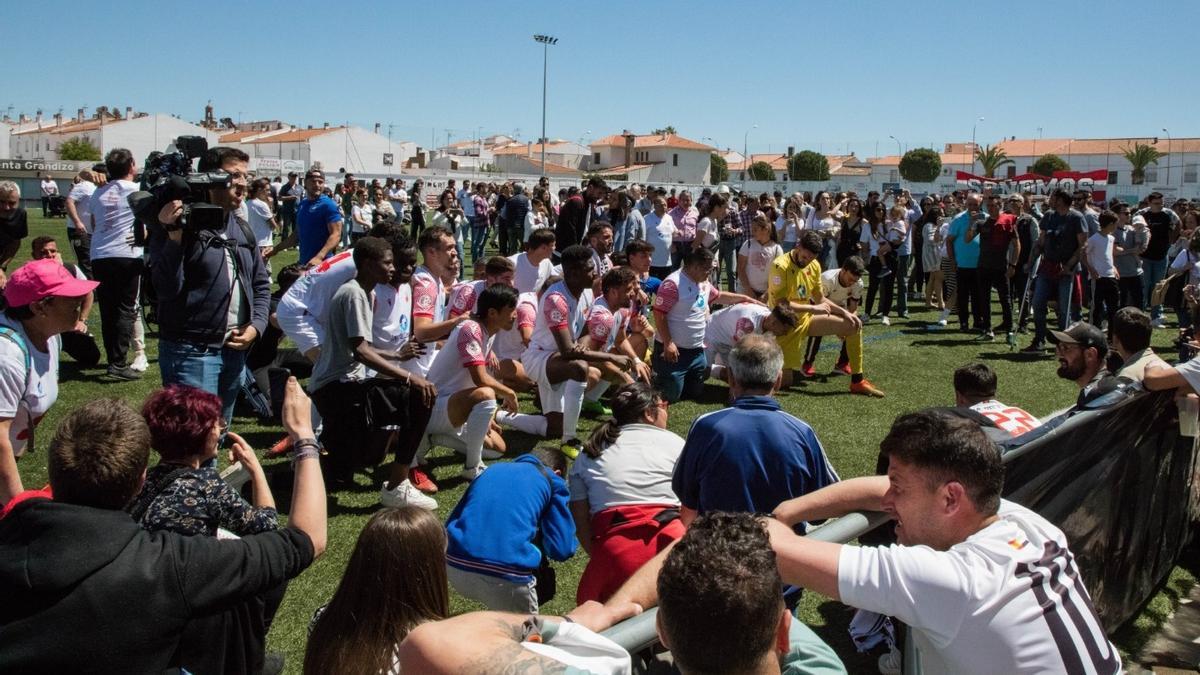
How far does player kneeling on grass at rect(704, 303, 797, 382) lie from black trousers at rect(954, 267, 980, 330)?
16.3 ft

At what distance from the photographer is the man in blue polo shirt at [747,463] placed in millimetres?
3514

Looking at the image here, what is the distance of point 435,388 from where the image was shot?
20.2 feet

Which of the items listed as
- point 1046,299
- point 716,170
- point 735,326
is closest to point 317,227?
point 735,326

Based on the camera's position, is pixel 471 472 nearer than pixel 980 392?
No

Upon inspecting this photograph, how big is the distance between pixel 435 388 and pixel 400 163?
88753 millimetres

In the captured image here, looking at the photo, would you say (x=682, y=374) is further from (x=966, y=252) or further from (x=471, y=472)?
(x=966, y=252)

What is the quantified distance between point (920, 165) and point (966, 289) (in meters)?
97.2

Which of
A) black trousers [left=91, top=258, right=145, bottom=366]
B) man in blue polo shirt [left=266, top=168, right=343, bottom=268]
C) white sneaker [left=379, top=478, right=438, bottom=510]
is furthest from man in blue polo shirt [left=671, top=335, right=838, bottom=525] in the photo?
man in blue polo shirt [left=266, top=168, right=343, bottom=268]

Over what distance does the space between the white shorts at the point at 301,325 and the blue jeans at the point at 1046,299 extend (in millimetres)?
9209

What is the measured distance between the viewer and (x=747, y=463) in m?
3.51

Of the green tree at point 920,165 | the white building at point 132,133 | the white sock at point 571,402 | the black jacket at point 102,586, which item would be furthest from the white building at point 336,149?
the black jacket at point 102,586

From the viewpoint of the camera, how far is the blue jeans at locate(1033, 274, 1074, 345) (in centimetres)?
1177

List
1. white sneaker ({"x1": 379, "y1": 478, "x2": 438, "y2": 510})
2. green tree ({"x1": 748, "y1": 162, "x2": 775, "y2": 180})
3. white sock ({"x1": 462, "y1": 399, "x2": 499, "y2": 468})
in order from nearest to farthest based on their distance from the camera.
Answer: white sneaker ({"x1": 379, "y1": 478, "x2": 438, "y2": 510}), white sock ({"x1": 462, "y1": 399, "x2": 499, "y2": 468}), green tree ({"x1": 748, "y1": 162, "x2": 775, "y2": 180})

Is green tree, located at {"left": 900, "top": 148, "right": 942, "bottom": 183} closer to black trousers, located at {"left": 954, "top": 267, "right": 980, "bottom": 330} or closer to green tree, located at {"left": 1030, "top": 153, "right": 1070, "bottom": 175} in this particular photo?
green tree, located at {"left": 1030, "top": 153, "right": 1070, "bottom": 175}
